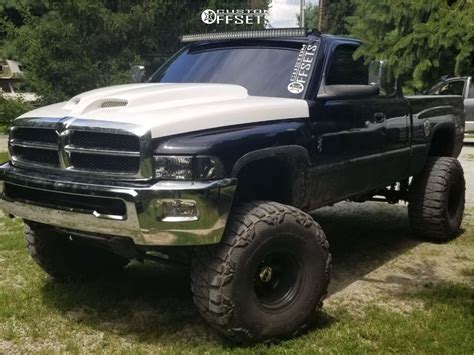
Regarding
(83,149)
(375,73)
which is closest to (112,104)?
(83,149)

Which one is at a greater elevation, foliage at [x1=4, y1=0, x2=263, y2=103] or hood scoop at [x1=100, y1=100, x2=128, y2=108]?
hood scoop at [x1=100, y1=100, x2=128, y2=108]

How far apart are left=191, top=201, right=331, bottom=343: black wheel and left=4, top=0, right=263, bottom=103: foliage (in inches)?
465

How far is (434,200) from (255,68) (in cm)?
244

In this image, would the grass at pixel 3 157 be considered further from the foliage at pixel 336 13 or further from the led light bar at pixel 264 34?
the foliage at pixel 336 13

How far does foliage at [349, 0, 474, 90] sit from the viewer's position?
13.5 meters

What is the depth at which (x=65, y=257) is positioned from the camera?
14.2 ft

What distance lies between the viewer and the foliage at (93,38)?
48.4 ft

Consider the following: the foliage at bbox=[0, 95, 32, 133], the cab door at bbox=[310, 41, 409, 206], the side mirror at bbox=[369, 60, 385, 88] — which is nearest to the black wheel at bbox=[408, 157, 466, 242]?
the cab door at bbox=[310, 41, 409, 206]

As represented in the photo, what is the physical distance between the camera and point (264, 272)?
3.44m

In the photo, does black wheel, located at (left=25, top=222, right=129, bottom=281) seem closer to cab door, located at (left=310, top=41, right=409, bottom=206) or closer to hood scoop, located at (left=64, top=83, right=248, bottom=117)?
hood scoop, located at (left=64, top=83, right=248, bottom=117)

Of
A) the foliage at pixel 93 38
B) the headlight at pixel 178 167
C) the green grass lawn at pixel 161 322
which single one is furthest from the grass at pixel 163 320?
the foliage at pixel 93 38

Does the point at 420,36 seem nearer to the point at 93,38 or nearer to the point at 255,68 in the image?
the point at 93,38

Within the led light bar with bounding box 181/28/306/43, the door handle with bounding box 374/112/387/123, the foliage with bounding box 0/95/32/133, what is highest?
the led light bar with bounding box 181/28/306/43

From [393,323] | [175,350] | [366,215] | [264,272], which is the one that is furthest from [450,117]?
[175,350]
